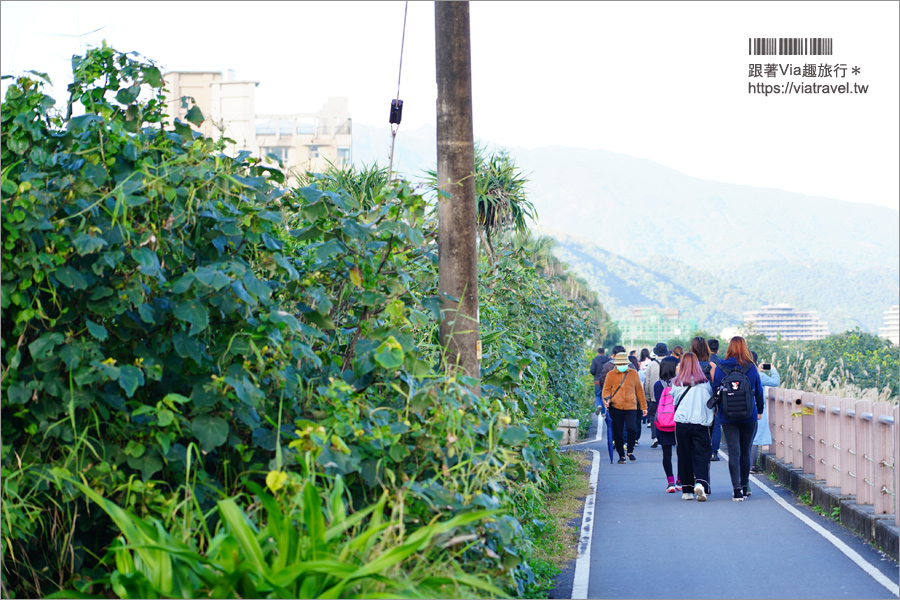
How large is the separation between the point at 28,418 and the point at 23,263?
32.9 inches

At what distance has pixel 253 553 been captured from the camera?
166 inches

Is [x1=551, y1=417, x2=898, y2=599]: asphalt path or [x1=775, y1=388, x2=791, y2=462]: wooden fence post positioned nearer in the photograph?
[x1=551, y1=417, x2=898, y2=599]: asphalt path

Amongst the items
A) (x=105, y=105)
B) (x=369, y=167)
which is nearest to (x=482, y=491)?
(x=105, y=105)

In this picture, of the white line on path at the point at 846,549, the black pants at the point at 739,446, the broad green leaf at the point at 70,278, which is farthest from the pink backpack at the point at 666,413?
the broad green leaf at the point at 70,278

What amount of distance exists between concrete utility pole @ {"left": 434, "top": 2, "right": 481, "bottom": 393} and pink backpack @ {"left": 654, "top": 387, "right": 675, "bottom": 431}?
732 centimetres

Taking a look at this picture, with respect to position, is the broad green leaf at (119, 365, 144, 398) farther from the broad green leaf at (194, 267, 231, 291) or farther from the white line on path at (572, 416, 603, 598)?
the white line on path at (572, 416, 603, 598)

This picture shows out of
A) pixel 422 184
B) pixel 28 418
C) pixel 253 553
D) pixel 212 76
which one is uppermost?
pixel 212 76

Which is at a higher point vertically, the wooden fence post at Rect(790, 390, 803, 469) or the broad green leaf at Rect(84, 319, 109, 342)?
the broad green leaf at Rect(84, 319, 109, 342)

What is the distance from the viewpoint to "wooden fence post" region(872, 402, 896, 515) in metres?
8.97

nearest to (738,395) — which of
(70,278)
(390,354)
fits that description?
(390,354)

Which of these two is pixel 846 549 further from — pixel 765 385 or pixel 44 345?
pixel 44 345

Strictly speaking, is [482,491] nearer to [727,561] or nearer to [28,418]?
[28,418]

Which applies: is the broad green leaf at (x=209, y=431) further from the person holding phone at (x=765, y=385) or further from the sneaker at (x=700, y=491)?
the person holding phone at (x=765, y=385)

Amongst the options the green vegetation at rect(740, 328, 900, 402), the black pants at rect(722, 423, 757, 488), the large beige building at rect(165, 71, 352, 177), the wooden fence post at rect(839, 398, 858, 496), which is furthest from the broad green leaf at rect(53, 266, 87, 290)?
the large beige building at rect(165, 71, 352, 177)
